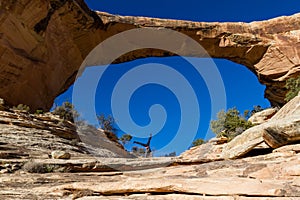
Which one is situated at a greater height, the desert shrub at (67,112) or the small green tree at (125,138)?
the small green tree at (125,138)

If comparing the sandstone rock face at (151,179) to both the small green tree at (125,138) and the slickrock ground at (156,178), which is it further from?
the small green tree at (125,138)

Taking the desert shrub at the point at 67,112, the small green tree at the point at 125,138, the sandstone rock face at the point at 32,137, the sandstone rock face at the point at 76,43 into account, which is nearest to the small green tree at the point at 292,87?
the sandstone rock face at the point at 76,43

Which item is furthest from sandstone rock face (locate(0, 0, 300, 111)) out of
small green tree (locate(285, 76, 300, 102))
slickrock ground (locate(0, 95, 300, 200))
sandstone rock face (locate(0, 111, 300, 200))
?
sandstone rock face (locate(0, 111, 300, 200))

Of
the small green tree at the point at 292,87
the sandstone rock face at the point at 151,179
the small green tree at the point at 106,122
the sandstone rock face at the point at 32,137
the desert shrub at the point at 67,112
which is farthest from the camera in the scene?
the small green tree at the point at 106,122

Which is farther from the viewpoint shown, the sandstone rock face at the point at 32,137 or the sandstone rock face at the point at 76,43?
the sandstone rock face at the point at 76,43

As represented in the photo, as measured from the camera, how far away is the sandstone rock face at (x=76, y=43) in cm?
1667

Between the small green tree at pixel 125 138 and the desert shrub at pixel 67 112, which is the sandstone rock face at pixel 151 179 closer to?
the desert shrub at pixel 67 112

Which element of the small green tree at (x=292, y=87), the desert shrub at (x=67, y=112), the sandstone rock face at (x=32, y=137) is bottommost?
the sandstone rock face at (x=32, y=137)

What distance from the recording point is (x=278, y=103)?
2744 centimetres

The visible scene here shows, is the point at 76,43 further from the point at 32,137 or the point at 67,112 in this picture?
the point at 32,137

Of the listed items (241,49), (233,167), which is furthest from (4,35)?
(241,49)

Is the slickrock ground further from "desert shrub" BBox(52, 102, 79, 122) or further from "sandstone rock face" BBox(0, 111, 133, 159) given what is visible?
"desert shrub" BBox(52, 102, 79, 122)

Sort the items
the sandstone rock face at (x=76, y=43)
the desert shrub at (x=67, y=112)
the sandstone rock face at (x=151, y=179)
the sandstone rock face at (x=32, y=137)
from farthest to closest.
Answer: the desert shrub at (x=67, y=112) < the sandstone rock face at (x=76, y=43) < the sandstone rock face at (x=32, y=137) < the sandstone rock face at (x=151, y=179)

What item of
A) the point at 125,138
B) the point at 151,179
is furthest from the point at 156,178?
the point at 125,138
